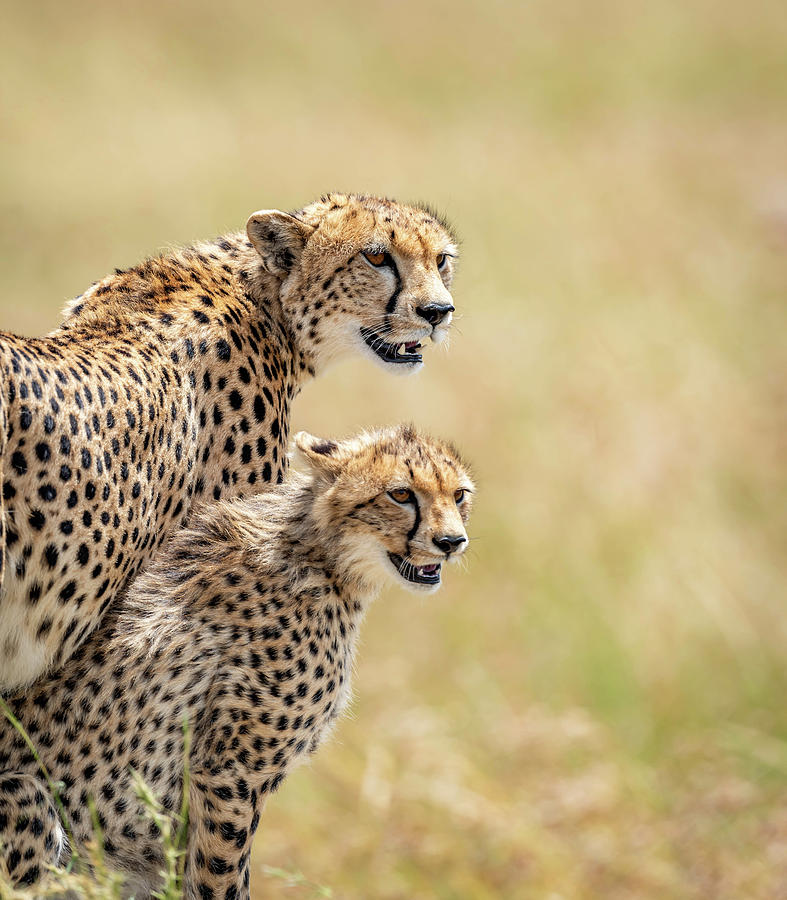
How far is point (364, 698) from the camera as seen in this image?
9.70 meters

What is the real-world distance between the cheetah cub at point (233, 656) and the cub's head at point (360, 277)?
0.32m

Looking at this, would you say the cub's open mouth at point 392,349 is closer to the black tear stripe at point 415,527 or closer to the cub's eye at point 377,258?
the cub's eye at point 377,258

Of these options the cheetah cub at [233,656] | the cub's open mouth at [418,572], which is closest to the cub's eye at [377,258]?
the cheetah cub at [233,656]

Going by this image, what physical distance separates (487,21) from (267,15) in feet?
10.2

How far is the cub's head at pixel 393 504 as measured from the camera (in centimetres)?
372

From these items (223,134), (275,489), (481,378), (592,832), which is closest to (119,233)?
(223,134)

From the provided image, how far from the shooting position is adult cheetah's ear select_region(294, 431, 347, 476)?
13.0 feet

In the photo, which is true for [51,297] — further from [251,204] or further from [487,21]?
[487,21]

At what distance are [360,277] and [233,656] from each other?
1179 millimetres

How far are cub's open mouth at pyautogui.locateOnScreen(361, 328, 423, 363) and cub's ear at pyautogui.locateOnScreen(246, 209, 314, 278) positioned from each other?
0.33 metres

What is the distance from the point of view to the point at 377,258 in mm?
4203

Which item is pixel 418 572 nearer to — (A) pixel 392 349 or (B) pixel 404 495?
(B) pixel 404 495

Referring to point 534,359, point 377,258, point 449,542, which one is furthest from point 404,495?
point 534,359

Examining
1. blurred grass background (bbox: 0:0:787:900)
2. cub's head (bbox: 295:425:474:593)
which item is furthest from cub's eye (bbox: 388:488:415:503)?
blurred grass background (bbox: 0:0:787:900)
